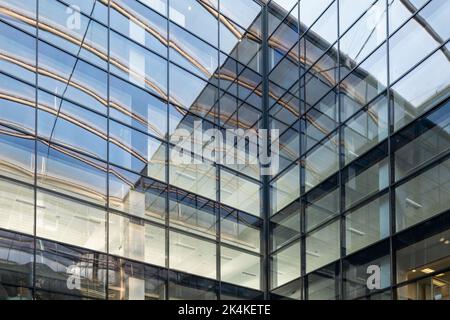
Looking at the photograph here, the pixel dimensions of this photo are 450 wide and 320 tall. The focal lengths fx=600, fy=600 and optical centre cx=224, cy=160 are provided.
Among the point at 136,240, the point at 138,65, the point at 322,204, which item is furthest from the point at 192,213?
the point at 138,65

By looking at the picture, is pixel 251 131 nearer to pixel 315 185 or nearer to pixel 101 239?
pixel 315 185

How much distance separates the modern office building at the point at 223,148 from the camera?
14141 mm

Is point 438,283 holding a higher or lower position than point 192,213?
lower

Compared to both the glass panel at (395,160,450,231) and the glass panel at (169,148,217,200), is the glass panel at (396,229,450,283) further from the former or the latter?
the glass panel at (169,148,217,200)

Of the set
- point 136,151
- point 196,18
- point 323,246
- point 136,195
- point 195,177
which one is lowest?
point 323,246

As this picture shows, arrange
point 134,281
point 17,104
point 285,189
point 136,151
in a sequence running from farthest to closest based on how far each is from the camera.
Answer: point 285,189 → point 136,151 → point 134,281 → point 17,104

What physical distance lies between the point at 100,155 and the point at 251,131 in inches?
216

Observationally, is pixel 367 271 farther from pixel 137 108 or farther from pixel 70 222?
pixel 137 108

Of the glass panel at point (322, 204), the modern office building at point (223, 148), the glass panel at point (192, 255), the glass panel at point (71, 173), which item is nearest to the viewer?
the modern office building at point (223, 148)

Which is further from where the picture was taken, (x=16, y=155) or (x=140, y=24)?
(x=140, y=24)

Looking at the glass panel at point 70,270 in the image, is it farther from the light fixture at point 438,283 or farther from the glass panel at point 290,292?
the light fixture at point 438,283

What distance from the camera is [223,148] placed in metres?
19.2

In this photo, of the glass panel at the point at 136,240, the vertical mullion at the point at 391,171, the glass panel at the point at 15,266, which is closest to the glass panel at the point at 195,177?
the glass panel at the point at 136,240

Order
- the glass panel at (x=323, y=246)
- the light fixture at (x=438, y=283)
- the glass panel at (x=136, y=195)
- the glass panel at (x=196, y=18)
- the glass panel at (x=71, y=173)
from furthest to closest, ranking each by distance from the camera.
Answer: the glass panel at (x=196, y=18) < the glass panel at (x=136, y=195) < the glass panel at (x=323, y=246) < the glass panel at (x=71, y=173) < the light fixture at (x=438, y=283)
